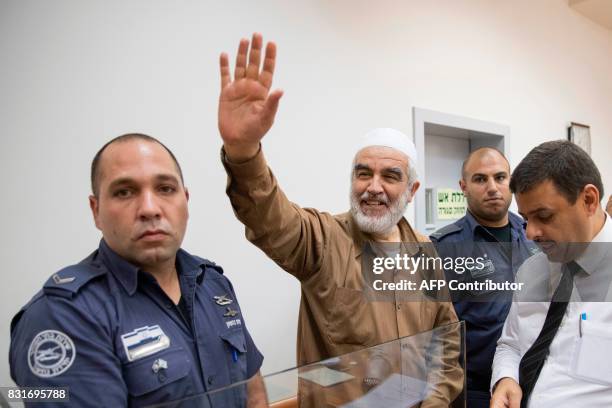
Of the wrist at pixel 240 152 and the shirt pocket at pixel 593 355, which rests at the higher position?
the wrist at pixel 240 152

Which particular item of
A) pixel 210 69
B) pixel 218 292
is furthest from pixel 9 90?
pixel 218 292

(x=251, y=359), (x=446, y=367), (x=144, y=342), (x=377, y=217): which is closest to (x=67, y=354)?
(x=144, y=342)

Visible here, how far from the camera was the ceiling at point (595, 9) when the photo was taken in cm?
384

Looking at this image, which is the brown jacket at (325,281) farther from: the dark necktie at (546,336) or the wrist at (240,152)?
the dark necktie at (546,336)

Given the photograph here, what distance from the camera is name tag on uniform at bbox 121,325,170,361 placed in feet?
2.55

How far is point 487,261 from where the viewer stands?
184cm

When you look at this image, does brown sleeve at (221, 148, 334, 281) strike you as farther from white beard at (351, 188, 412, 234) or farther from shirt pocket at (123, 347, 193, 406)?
shirt pocket at (123, 347, 193, 406)

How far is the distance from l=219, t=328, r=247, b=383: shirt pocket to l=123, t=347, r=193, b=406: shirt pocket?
5.2 inches

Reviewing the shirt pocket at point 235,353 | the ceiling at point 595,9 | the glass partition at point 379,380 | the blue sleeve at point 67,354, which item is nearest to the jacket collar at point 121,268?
the blue sleeve at point 67,354

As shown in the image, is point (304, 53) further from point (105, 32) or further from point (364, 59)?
point (105, 32)

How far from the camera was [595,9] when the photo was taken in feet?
13.1

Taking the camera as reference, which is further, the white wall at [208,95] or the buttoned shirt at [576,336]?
the white wall at [208,95]

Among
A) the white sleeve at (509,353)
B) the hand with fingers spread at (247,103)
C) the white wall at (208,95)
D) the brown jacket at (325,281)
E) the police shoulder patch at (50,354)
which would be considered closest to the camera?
the police shoulder patch at (50,354)

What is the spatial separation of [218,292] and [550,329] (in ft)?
3.23
